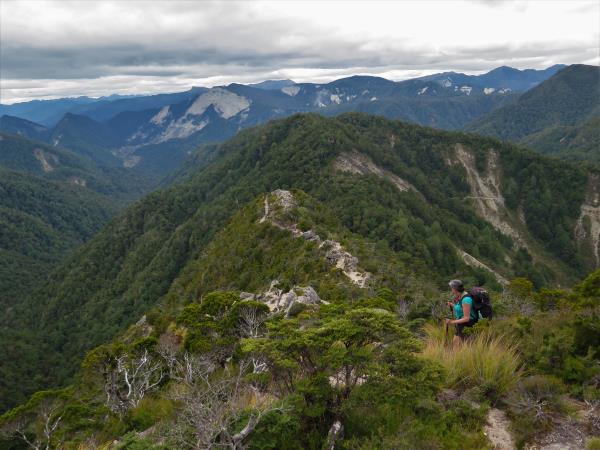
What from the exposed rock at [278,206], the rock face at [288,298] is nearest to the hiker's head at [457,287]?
the rock face at [288,298]

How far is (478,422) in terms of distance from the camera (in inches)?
412

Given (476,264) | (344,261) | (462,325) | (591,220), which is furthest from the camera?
(591,220)

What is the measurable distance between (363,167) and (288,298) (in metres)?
131

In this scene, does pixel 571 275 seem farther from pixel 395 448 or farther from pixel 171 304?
pixel 395 448

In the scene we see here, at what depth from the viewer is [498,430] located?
34.1ft

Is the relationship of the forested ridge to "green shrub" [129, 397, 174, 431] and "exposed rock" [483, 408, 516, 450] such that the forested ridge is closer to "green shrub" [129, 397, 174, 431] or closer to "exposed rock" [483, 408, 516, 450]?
"green shrub" [129, 397, 174, 431]

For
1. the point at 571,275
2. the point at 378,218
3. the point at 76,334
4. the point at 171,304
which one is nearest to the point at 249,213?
the point at 171,304

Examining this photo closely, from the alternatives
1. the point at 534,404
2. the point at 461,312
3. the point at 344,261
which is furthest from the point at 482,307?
the point at 344,261

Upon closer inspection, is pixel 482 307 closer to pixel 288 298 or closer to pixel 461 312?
pixel 461 312

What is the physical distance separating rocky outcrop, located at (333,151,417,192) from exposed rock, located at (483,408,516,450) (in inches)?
5867

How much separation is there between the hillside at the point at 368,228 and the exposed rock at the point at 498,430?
274 ft

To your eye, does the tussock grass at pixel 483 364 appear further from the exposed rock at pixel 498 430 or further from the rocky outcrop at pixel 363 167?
the rocky outcrop at pixel 363 167

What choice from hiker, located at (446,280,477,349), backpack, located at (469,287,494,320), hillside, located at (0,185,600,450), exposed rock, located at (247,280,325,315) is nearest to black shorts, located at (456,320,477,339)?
hiker, located at (446,280,477,349)

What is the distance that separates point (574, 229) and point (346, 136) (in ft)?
341
